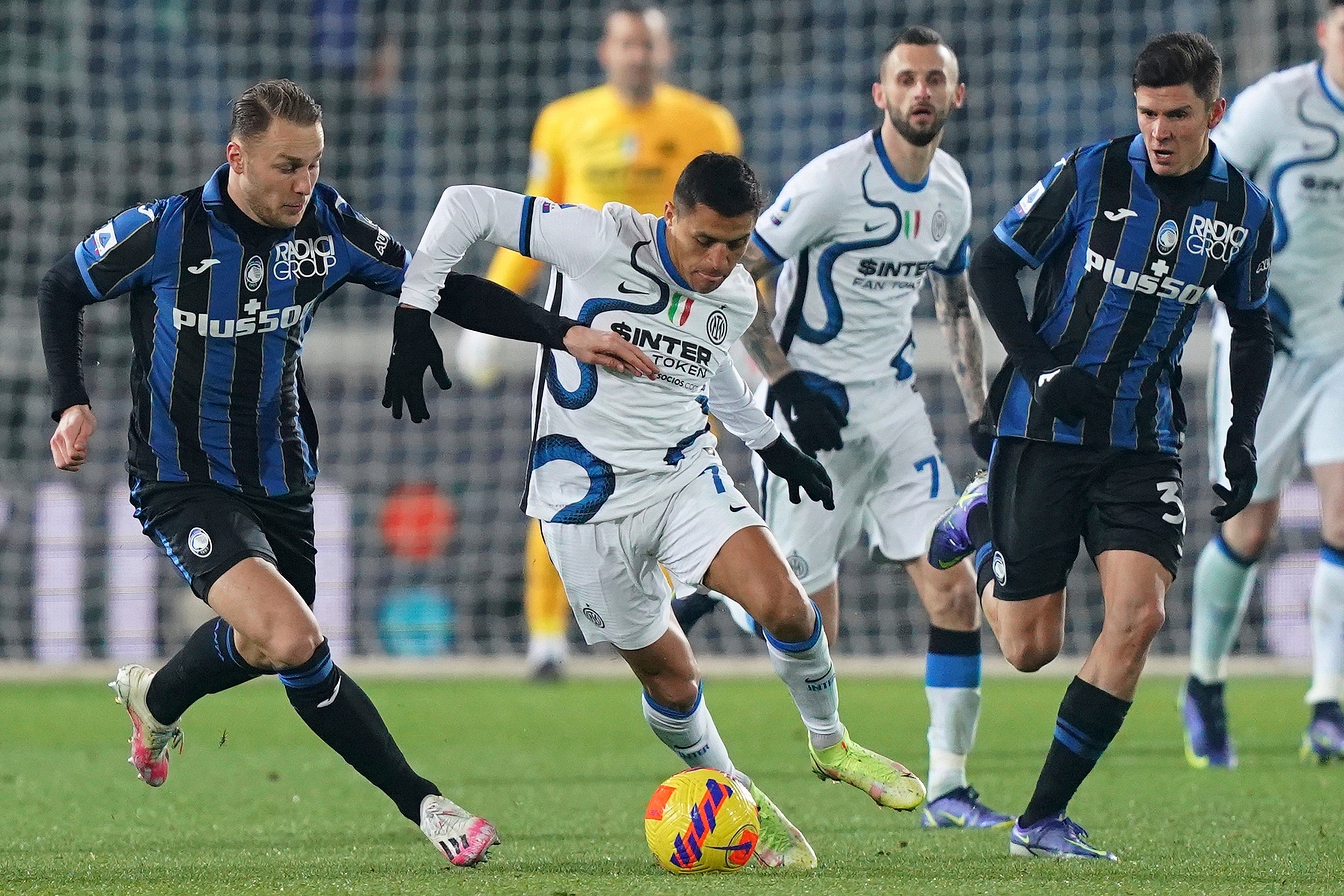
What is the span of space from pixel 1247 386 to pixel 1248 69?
6801 mm

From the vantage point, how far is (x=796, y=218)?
5.57 meters

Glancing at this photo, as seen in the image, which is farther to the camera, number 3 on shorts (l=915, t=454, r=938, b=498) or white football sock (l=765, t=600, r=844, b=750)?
number 3 on shorts (l=915, t=454, r=938, b=498)

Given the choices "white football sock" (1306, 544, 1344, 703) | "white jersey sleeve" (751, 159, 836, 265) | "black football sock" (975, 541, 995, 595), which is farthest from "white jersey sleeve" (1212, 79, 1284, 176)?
"black football sock" (975, 541, 995, 595)

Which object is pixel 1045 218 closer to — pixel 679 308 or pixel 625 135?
pixel 679 308

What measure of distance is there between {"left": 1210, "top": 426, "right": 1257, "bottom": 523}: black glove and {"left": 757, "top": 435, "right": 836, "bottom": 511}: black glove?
1.00m

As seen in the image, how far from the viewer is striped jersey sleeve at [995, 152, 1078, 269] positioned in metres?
4.66

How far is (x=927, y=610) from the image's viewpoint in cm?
546

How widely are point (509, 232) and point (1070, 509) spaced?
157 centimetres

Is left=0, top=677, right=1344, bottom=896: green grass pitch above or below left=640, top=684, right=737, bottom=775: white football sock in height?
below

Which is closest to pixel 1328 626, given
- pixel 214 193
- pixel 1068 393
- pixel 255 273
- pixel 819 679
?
pixel 1068 393

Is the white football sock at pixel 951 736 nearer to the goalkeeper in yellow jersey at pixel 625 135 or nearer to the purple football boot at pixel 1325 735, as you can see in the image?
the purple football boot at pixel 1325 735

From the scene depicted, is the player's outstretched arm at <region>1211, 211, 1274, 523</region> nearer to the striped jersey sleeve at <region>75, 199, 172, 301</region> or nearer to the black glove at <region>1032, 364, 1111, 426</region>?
the black glove at <region>1032, 364, 1111, 426</region>

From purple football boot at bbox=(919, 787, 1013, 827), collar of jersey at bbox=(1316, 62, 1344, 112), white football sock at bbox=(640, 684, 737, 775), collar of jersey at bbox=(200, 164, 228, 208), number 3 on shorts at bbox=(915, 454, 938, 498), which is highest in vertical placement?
collar of jersey at bbox=(1316, 62, 1344, 112)

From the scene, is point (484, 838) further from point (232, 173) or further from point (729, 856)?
point (232, 173)
